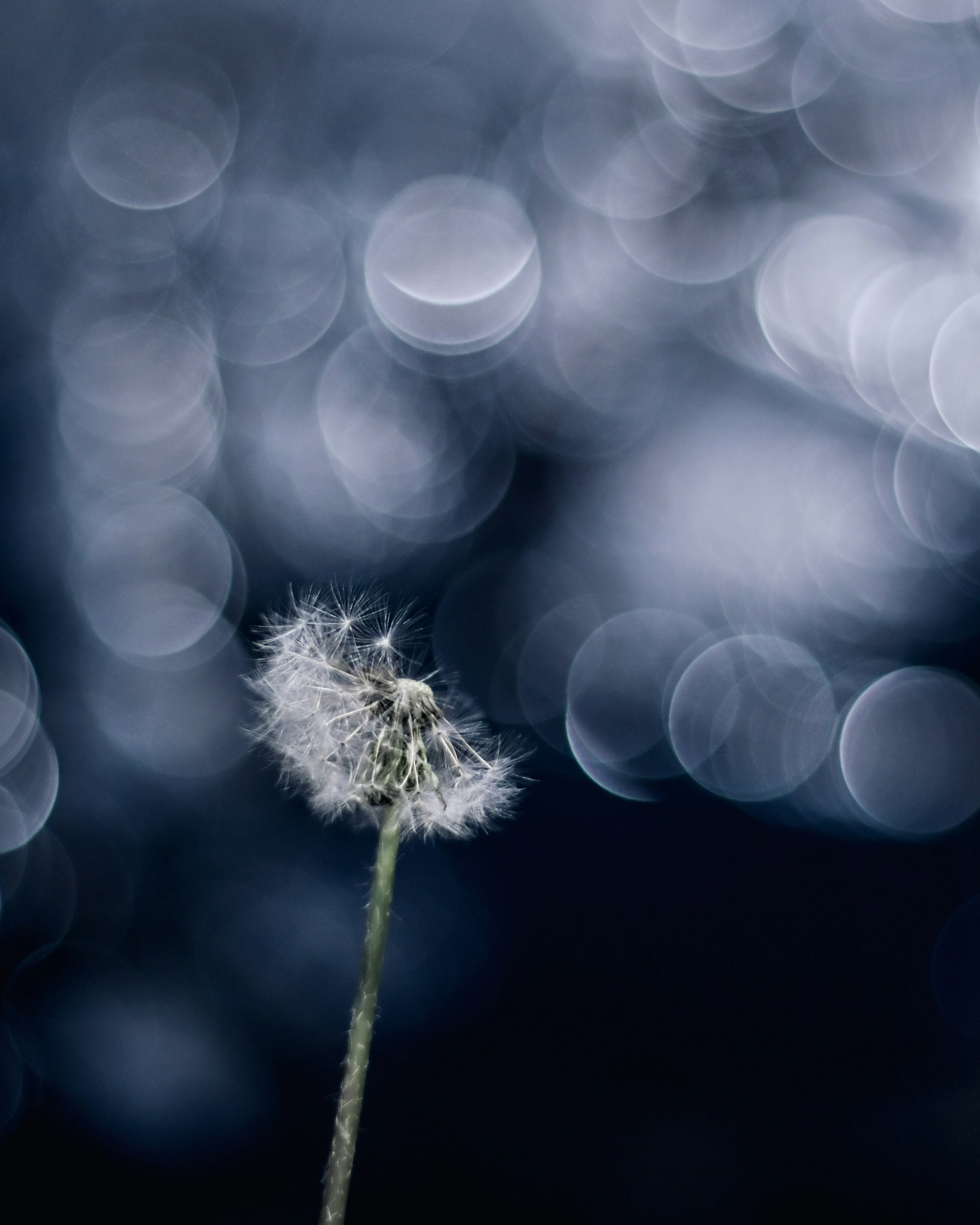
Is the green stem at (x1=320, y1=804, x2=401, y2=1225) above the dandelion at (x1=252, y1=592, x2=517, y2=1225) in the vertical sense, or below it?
below

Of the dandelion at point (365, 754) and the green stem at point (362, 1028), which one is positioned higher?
the dandelion at point (365, 754)

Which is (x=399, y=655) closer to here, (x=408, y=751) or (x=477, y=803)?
(x=477, y=803)

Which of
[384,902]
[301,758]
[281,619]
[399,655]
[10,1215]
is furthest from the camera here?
[10,1215]

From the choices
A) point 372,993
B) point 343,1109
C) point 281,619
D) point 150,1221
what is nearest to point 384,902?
point 372,993

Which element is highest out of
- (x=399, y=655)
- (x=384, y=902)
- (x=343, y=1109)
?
(x=399, y=655)

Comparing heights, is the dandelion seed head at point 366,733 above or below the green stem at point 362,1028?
above
